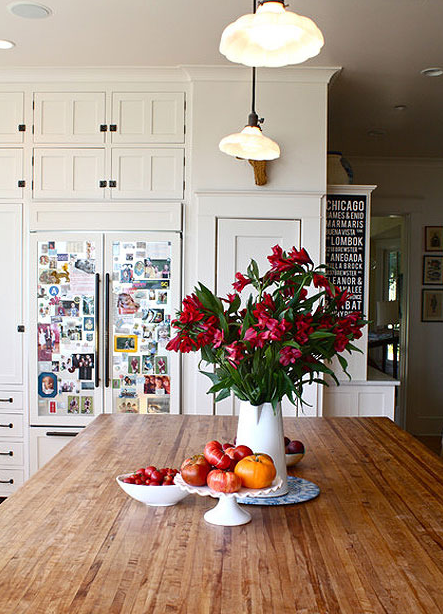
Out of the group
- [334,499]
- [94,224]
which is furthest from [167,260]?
[334,499]

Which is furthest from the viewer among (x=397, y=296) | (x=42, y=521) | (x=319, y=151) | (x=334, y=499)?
(x=397, y=296)

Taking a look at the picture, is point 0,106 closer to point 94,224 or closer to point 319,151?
point 94,224

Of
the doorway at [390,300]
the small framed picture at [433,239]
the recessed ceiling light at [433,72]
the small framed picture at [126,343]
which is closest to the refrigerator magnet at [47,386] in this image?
the small framed picture at [126,343]

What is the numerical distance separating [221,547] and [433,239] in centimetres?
589

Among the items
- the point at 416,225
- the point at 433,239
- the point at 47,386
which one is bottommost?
the point at 47,386

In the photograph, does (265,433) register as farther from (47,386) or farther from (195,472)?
(47,386)

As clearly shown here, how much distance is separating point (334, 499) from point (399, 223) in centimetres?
604

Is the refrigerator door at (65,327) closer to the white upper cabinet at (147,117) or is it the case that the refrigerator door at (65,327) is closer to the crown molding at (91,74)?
the white upper cabinet at (147,117)

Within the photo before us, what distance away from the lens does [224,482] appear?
5.11ft

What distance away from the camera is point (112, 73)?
4.22 metres

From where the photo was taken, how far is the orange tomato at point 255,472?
62.4 inches

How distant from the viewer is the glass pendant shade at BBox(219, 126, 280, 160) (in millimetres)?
2695

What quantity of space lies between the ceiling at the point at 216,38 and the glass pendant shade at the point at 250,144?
2.89 feet

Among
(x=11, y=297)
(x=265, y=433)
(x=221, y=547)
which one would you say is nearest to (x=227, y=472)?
(x=221, y=547)
